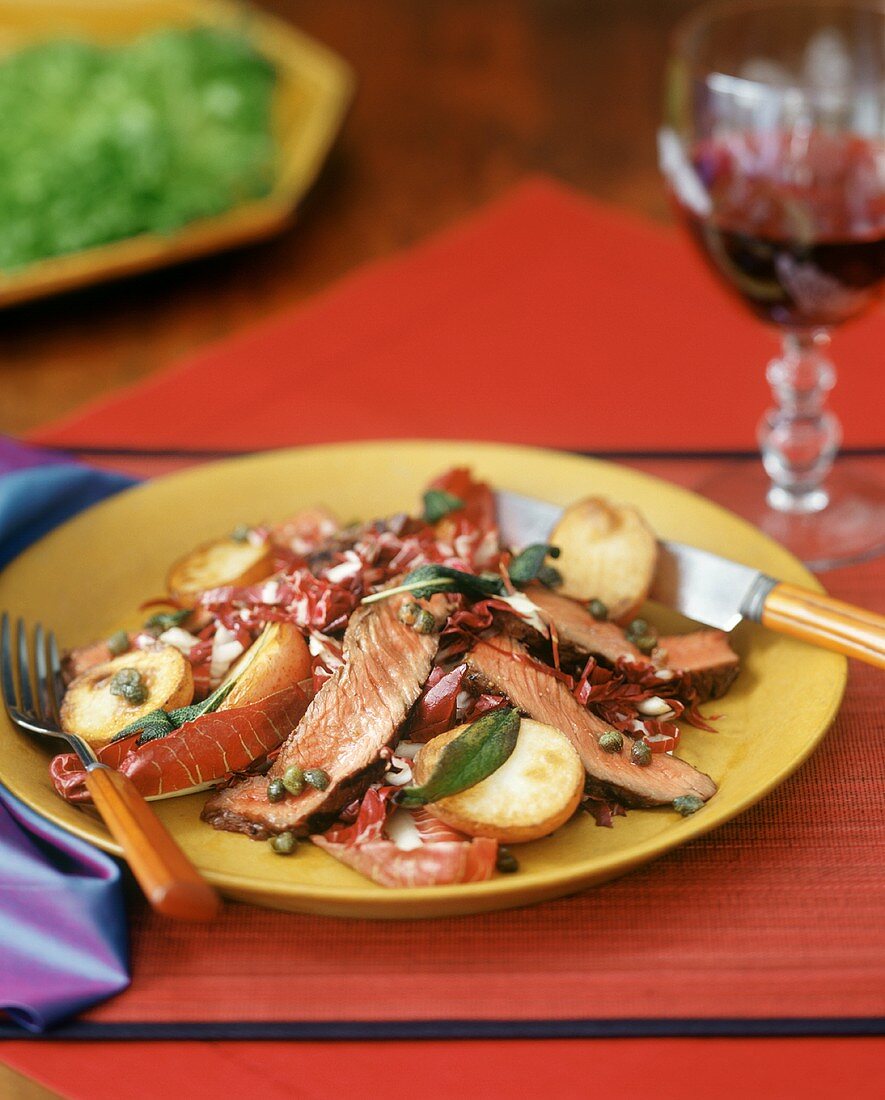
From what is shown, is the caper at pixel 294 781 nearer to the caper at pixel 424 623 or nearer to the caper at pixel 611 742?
the caper at pixel 424 623

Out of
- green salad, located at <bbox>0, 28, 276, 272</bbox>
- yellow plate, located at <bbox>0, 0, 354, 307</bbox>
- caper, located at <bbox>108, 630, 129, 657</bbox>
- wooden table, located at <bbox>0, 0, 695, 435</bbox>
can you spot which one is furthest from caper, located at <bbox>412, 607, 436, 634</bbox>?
green salad, located at <bbox>0, 28, 276, 272</bbox>

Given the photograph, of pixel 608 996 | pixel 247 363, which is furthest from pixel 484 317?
pixel 608 996

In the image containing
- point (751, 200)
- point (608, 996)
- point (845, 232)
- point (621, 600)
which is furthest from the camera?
point (751, 200)

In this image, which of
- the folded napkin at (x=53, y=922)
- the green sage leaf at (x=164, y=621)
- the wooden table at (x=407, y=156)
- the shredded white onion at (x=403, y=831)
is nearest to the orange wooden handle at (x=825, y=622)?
the shredded white onion at (x=403, y=831)

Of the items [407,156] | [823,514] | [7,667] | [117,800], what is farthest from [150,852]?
[407,156]

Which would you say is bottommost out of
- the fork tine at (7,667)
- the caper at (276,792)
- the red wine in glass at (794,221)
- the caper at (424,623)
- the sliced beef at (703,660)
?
the fork tine at (7,667)

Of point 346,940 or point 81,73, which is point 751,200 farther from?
point 81,73
